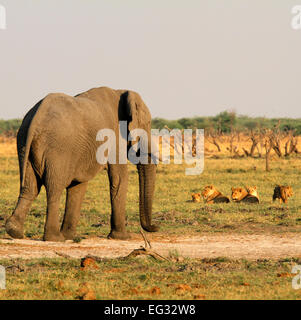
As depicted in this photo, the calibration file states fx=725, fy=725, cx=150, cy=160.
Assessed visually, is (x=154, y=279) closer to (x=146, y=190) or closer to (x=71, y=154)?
(x=71, y=154)

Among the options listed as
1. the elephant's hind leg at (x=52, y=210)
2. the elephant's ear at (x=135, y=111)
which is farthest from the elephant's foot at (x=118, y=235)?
the elephant's ear at (x=135, y=111)

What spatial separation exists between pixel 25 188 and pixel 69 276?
2.46m

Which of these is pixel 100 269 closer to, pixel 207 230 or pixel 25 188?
pixel 25 188

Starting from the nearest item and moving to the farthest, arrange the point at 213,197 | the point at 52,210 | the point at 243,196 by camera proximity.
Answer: the point at 52,210 < the point at 243,196 < the point at 213,197

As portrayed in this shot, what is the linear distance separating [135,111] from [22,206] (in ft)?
8.10

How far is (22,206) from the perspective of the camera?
9922 millimetres

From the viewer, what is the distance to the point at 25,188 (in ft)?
32.5

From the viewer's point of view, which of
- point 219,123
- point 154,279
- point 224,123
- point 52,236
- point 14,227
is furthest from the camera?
point 224,123

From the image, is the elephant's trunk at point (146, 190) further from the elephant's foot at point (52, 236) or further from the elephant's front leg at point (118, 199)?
the elephant's foot at point (52, 236)

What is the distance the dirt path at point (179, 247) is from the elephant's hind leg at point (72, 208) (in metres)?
0.39

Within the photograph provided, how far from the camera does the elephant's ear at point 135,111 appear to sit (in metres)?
11.2

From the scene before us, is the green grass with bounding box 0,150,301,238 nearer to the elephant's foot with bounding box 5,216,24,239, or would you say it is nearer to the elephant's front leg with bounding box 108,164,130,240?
the elephant's front leg with bounding box 108,164,130,240

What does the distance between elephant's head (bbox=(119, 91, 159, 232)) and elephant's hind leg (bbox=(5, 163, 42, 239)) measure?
77.3 inches

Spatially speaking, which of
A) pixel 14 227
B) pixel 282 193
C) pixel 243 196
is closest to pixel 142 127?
pixel 14 227
